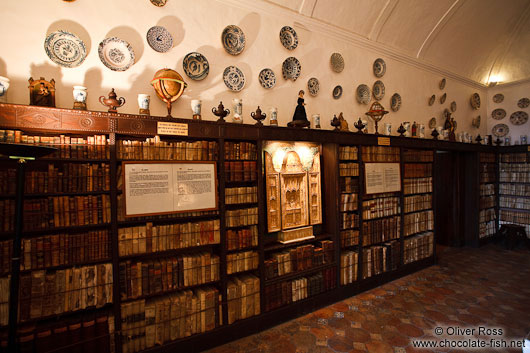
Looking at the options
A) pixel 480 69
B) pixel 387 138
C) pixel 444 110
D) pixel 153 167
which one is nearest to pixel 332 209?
pixel 387 138

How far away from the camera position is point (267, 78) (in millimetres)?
3430

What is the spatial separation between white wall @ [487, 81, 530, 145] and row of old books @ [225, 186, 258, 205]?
717 centimetres

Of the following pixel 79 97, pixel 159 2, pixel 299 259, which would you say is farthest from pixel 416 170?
pixel 79 97

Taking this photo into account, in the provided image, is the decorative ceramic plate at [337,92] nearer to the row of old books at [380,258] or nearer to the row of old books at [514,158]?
the row of old books at [380,258]

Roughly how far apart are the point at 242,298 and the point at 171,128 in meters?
1.98

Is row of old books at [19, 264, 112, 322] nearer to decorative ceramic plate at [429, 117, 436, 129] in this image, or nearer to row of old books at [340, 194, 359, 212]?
row of old books at [340, 194, 359, 212]

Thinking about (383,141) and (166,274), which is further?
(383,141)

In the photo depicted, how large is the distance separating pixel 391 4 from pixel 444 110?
2820 millimetres

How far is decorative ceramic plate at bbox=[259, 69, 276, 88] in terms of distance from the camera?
11.1 ft

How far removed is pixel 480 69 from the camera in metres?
6.42

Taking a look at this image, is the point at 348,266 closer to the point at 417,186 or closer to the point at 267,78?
the point at 417,186

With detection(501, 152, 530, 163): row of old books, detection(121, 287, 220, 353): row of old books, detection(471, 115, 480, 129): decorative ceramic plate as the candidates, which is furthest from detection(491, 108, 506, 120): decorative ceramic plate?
detection(121, 287, 220, 353): row of old books

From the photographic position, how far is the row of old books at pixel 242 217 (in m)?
2.82

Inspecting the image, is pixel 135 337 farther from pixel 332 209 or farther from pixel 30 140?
pixel 332 209
